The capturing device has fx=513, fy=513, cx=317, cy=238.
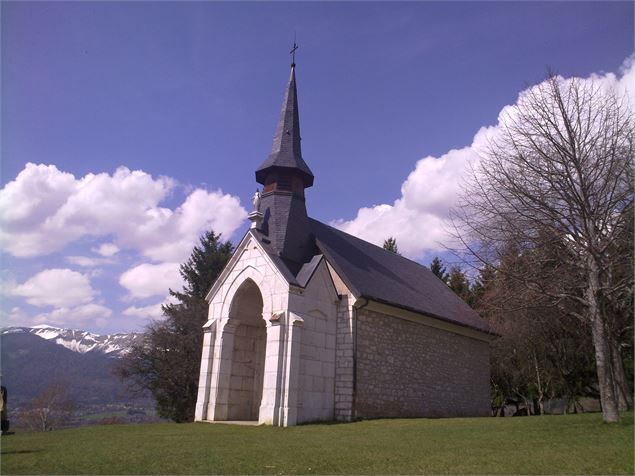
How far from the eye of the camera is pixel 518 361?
30797 millimetres

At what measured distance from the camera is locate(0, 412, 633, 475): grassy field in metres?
7.78

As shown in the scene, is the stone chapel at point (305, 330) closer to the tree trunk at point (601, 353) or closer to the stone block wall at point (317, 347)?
the stone block wall at point (317, 347)

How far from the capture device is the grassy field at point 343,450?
778cm

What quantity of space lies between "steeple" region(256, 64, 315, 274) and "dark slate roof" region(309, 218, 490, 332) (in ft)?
2.66

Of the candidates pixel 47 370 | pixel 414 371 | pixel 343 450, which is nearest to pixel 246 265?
pixel 414 371

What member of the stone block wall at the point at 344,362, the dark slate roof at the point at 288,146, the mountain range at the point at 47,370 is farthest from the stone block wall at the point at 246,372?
the mountain range at the point at 47,370

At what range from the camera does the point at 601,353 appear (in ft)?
41.1

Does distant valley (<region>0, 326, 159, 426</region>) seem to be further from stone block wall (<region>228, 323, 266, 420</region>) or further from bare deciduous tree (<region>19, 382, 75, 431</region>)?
stone block wall (<region>228, 323, 266, 420</region>)

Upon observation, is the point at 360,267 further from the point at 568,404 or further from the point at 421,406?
the point at 568,404

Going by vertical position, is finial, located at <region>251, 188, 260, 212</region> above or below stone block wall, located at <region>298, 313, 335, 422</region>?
above

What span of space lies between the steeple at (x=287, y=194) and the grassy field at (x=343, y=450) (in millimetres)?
6838

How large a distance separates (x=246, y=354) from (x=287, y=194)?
6328mm

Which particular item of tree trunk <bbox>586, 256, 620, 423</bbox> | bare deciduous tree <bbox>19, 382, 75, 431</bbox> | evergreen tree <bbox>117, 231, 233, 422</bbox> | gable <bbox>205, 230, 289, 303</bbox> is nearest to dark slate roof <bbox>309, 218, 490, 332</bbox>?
gable <bbox>205, 230, 289, 303</bbox>

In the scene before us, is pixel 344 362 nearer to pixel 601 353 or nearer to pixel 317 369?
pixel 317 369
